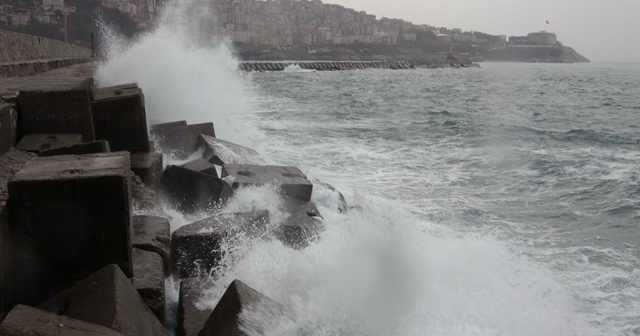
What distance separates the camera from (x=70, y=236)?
3.01m

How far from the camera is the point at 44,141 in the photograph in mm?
4508

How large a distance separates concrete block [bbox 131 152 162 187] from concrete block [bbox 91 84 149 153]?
0.50ft

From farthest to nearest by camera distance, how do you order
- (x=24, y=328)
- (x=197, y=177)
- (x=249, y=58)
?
(x=249, y=58) → (x=197, y=177) → (x=24, y=328)

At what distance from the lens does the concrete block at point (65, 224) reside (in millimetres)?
2912

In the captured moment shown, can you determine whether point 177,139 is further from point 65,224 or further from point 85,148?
point 65,224

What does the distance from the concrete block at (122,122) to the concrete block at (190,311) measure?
2.80m

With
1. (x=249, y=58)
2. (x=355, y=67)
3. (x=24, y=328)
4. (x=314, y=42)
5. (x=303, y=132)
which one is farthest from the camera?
(x=314, y=42)

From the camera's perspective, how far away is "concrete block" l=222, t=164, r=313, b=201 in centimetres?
582

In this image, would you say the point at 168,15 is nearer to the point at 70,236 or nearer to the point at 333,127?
the point at 333,127

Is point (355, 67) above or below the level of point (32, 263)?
below

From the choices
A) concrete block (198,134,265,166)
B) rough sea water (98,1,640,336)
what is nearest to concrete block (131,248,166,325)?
rough sea water (98,1,640,336)

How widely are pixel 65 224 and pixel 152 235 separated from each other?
904mm

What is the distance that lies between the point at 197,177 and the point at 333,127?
1127 centimetres

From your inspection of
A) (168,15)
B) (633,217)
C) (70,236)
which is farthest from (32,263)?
(168,15)
